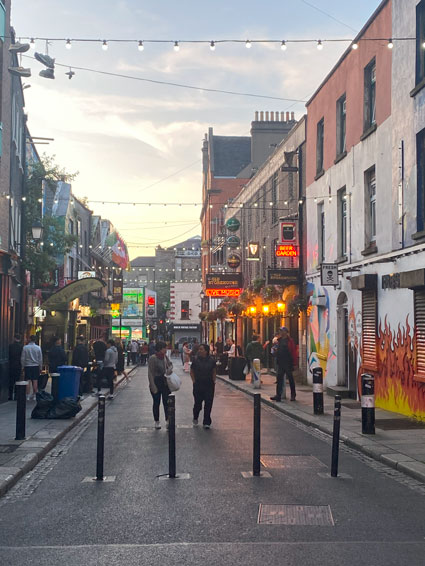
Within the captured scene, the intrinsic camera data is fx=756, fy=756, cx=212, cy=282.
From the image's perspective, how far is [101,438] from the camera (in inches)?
376

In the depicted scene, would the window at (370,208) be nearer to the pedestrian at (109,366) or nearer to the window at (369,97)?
the window at (369,97)

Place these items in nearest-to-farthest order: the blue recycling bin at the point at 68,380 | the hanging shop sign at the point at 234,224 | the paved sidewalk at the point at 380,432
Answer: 1. the paved sidewalk at the point at 380,432
2. the blue recycling bin at the point at 68,380
3. the hanging shop sign at the point at 234,224

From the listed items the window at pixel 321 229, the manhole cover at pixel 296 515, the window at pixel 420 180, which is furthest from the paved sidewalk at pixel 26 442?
the window at pixel 321 229

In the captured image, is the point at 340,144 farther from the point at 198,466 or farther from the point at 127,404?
the point at 198,466

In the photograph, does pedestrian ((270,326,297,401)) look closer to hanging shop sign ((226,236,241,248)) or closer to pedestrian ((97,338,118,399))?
pedestrian ((97,338,118,399))

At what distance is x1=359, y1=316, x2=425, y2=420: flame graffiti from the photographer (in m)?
15.9

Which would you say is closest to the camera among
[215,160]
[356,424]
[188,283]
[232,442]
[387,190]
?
[232,442]

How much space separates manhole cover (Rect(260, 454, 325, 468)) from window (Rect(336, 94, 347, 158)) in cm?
1329

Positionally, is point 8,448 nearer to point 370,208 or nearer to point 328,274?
point 328,274

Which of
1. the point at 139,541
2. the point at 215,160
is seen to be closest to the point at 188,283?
the point at 215,160

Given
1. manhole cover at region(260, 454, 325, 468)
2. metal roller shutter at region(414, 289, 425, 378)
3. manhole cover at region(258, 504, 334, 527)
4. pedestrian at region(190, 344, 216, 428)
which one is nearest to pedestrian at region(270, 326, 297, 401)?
metal roller shutter at region(414, 289, 425, 378)

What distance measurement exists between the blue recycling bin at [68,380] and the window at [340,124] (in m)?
10.7

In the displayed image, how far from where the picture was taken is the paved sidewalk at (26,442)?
945 cm

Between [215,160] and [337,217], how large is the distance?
147 feet
